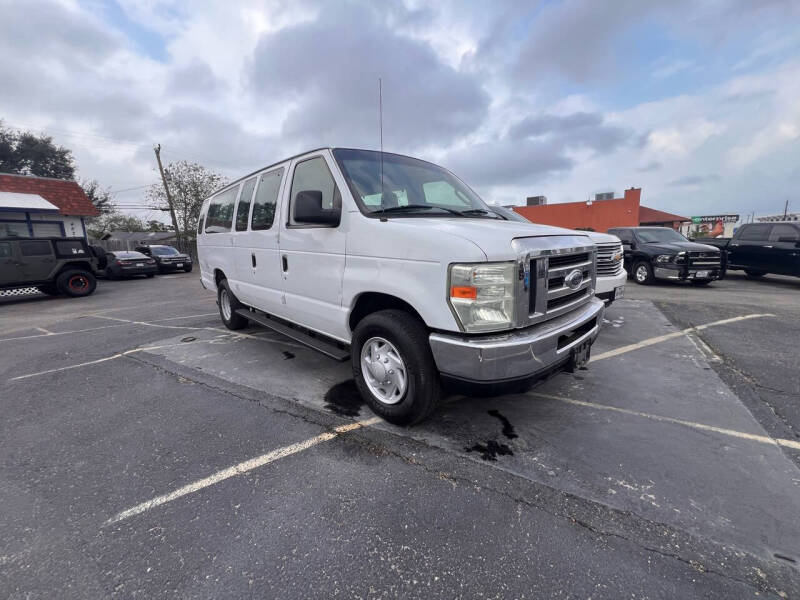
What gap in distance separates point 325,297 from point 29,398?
3170 millimetres

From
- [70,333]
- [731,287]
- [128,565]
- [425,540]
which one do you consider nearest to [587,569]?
[425,540]

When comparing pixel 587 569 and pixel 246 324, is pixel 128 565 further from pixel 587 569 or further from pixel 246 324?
pixel 246 324

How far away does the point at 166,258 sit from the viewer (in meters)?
18.2

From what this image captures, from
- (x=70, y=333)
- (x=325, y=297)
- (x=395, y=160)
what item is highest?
(x=395, y=160)

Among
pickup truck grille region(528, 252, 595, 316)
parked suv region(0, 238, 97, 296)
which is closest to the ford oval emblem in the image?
pickup truck grille region(528, 252, 595, 316)

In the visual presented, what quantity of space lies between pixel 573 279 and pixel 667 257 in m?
9.21

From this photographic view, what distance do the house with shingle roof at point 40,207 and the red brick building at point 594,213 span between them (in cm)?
2839

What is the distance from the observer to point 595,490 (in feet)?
7.16

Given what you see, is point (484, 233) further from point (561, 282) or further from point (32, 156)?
point (32, 156)

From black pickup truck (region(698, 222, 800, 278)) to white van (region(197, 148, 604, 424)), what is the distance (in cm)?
1073

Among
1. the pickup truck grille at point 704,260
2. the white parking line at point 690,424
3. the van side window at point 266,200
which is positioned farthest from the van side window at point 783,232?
the van side window at point 266,200

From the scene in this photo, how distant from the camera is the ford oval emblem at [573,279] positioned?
2.74m

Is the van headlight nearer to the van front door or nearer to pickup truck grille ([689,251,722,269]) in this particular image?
the van front door

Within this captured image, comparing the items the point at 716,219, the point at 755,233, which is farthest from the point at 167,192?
the point at 716,219
